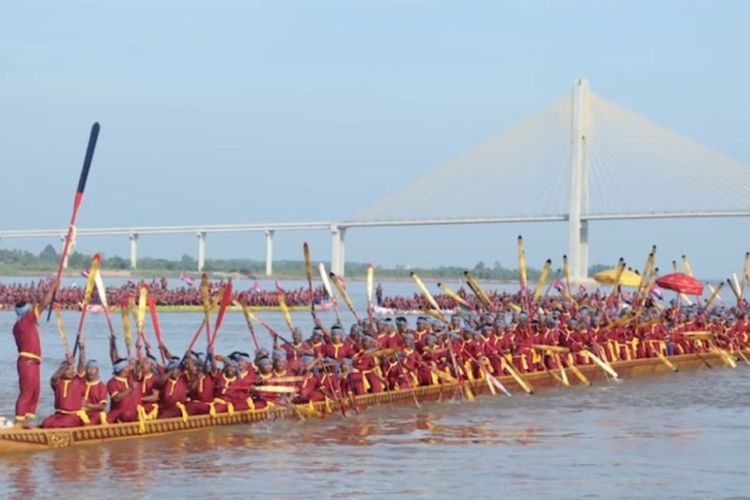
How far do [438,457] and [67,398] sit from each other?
326cm

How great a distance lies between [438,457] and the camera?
510 inches

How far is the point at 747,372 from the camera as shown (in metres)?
23.8

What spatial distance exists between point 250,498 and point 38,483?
165 cm

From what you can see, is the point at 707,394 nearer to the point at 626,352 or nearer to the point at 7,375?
the point at 626,352

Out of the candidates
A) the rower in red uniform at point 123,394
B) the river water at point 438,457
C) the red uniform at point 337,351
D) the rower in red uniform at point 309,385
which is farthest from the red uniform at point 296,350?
the rower in red uniform at point 123,394

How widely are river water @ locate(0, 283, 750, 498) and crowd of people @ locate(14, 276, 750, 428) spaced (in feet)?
0.98

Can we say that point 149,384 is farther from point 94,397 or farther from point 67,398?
point 67,398

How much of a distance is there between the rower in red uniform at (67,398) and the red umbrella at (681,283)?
1672 centimetres

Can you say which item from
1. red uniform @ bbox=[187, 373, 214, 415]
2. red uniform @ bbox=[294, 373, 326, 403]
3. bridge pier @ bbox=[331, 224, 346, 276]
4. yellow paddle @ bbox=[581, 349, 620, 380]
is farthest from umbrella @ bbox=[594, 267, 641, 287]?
bridge pier @ bbox=[331, 224, 346, 276]

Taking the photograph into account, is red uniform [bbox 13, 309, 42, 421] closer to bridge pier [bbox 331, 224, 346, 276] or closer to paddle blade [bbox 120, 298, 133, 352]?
paddle blade [bbox 120, 298, 133, 352]

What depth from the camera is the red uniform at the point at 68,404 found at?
12094mm

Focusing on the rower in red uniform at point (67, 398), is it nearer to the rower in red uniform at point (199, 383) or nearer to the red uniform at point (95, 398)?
the red uniform at point (95, 398)

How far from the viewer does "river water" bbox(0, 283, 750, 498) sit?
11.3 meters

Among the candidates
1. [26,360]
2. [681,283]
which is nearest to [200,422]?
[26,360]
